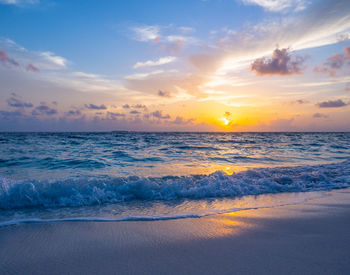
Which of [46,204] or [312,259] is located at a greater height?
[312,259]

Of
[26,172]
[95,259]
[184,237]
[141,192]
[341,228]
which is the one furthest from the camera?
[26,172]

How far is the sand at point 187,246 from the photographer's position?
2.67 metres

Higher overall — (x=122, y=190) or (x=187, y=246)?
(x=187, y=246)

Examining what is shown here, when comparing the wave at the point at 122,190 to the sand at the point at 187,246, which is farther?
the wave at the point at 122,190

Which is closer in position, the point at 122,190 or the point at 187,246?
the point at 187,246

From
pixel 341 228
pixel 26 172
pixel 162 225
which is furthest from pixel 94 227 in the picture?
pixel 26 172

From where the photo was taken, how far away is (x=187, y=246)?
328 centimetres

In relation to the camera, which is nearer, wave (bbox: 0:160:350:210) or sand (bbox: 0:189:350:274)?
sand (bbox: 0:189:350:274)

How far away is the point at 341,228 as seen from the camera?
3.98 metres

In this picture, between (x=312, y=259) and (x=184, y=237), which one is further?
(x=184, y=237)

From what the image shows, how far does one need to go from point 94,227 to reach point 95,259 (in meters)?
1.30

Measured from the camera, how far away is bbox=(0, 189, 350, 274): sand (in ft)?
8.77

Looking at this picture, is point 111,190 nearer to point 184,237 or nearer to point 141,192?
point 141,192

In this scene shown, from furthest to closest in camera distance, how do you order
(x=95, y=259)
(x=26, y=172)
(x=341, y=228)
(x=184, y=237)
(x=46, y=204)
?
(x=26, y=172) → (x=46, y=204) → (x=341, y=228) → (x=184, y=237) → (x=95, y=259)
